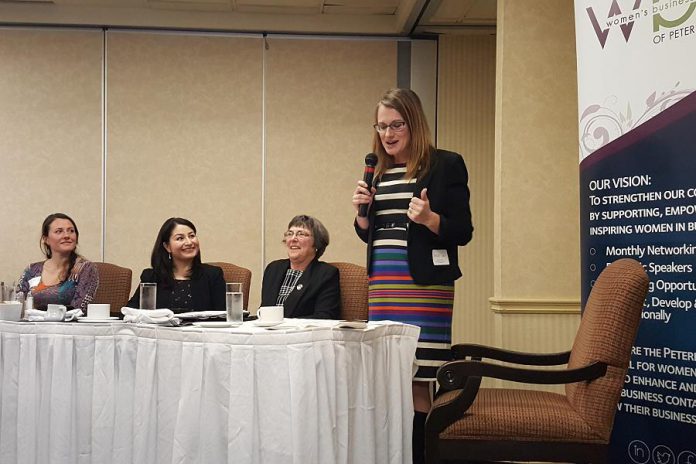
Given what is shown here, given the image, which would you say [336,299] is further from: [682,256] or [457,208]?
[682,256]

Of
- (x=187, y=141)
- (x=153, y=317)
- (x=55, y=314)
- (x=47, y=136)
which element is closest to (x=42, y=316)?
(x=55, y=314)

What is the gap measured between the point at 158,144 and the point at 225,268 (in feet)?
8.04

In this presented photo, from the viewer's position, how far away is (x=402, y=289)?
122 inches

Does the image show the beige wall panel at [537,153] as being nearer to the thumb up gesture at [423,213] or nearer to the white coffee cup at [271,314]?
the thumb up gesture at [423,213]

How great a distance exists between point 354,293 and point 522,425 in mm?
1645

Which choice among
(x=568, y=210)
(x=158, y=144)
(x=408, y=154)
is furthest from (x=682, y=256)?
(x=158, y=144)

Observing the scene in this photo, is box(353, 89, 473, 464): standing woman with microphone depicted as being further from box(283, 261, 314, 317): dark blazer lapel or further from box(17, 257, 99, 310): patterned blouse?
box(17, 257, 99, 310): patterned blouse

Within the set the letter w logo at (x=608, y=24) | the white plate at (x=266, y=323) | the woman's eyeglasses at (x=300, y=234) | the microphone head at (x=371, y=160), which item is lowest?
the white plate at (x=266, y=323)

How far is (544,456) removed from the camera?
2658mm

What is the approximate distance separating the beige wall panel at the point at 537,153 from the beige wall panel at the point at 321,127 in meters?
2.75

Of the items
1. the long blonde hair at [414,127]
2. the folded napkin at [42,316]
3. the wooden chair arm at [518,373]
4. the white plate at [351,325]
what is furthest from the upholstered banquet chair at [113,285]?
the wooden chair arm at [518,373]

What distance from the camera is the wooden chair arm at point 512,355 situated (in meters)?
3.25

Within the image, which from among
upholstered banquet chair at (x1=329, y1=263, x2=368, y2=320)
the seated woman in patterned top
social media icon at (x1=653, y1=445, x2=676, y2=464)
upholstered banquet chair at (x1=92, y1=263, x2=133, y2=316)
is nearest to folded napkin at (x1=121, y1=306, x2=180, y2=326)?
upholstered banquet chair at (x1=329, y1=263, x2=368, y2=320)

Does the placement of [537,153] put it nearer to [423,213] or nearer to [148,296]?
[423,213]
